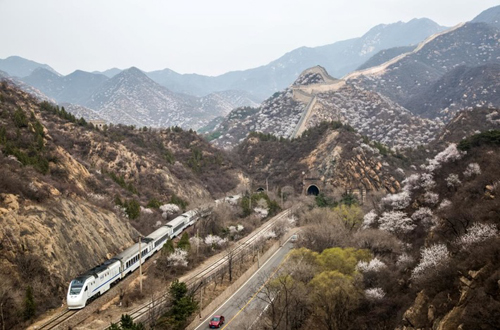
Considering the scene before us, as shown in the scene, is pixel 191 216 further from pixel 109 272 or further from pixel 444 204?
pixel 444 204

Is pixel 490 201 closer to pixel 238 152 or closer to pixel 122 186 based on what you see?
pixel 122 186

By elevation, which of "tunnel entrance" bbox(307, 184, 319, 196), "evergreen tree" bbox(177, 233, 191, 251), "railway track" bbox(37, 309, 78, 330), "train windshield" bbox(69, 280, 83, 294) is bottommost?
"tunnel entrance" bbox(307, 184, 319, 196)

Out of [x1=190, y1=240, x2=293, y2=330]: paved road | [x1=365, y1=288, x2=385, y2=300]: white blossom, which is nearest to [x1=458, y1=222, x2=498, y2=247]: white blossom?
[x1=365, y1=288, x2=385, y2=300]: white blossom

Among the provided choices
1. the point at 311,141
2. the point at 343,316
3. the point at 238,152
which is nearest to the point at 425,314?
the point at 343,316

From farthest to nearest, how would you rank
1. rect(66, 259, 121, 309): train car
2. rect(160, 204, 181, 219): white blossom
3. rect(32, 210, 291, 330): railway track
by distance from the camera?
rect(160, 204, 181, 219): white blossom, rect(66, 259, 121, 309): train car, rect(32, 210, 291, 330): railway track

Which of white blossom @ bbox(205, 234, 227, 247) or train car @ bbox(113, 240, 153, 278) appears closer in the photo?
train car @ bbox(113, 240, 153, 278)

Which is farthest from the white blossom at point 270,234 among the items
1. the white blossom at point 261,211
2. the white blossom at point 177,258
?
the white blossom at point 177,258

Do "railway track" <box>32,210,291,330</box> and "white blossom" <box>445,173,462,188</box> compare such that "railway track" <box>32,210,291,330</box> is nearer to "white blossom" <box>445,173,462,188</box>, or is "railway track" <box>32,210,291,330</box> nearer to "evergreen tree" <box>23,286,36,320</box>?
"evergreen tree" <box>23,286,36,320</box>

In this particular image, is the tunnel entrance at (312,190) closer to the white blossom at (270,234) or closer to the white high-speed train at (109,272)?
the white blossom at (270,234)
